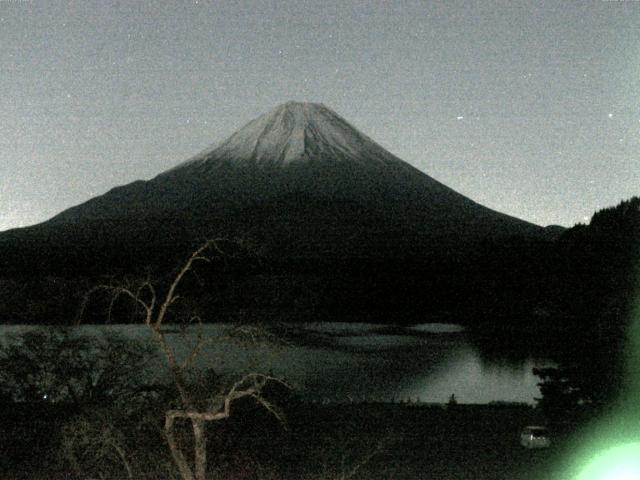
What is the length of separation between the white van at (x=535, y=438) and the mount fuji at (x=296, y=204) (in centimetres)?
5795

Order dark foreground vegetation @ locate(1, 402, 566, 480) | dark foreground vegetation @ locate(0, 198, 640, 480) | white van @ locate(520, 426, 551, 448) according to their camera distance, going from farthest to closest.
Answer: white van @ locate(520, 426, 551, 448) → dark foreground vegetation @ locate(1, 402, 566, 480) → dark foreground vegetation @ locate(0, 198, 640, 480)

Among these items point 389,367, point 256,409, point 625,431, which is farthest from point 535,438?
point 389,367

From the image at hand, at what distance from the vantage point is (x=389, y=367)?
3138 cm

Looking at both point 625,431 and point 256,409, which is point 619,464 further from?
point 256,409

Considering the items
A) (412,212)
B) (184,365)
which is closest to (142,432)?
(184,365)

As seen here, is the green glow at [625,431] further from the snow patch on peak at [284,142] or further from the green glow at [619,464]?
the snow patch on peak at [284,142]

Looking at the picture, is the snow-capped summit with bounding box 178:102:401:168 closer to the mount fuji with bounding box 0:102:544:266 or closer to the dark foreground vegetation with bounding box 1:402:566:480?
the mount fuji with bounding box 0:102:544:266

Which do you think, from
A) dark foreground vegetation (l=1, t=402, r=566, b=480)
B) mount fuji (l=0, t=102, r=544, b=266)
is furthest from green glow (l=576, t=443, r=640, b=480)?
mount fuji (l=0, t=102, r=544, b=266)

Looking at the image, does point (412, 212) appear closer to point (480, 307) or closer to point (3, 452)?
point (480, 307)

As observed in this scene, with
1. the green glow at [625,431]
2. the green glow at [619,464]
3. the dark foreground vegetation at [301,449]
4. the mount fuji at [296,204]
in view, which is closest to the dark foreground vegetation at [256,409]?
the dark foreground vegetation at [301,449]

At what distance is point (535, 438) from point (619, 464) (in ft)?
17.9

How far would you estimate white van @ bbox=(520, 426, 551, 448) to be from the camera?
577 inches

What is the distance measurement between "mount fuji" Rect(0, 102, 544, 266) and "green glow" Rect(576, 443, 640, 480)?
6257cm

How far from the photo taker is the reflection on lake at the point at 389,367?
25375 mm
